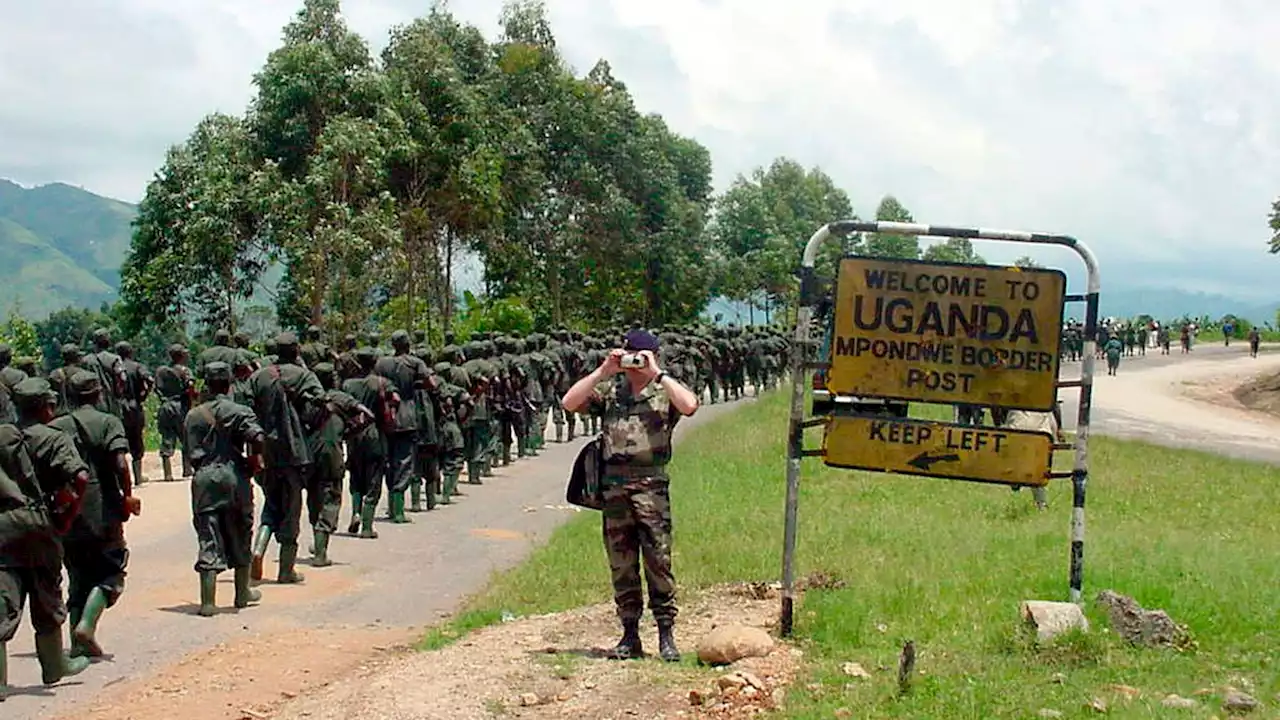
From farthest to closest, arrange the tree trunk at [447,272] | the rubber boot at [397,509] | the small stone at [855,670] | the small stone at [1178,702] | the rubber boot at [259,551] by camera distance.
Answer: the tree trunk at [447,272], the rubber boot at [397,509], the rubber boot at [259,551], the small stone at [855,670], the small stone at [1178,702]

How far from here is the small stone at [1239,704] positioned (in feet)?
20.1

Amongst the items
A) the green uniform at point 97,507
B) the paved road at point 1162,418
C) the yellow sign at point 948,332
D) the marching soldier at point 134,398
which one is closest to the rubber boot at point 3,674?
the green uniform at point 97,507

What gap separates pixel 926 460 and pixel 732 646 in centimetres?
144

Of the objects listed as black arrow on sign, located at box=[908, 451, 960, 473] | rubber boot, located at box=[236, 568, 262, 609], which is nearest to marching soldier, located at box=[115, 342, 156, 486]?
rubber boot, located at box=[236, 568, 262, 609]

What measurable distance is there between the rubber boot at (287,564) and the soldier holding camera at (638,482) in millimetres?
4343

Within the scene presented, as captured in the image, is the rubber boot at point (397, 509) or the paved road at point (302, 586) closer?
the paved road at point (302, 586)

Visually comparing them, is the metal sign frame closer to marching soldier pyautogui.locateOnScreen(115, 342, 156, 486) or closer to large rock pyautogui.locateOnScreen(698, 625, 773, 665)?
large rock pyautogui.locateOnScreen(698, 625, 773, 665)

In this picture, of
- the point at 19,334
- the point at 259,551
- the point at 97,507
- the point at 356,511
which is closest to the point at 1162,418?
the point at 356,511

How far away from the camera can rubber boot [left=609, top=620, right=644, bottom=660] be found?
7.44 metres

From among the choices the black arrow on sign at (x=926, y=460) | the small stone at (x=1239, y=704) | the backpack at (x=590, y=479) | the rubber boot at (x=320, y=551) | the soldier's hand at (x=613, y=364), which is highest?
the soldier's hand at (x=613, y=364)

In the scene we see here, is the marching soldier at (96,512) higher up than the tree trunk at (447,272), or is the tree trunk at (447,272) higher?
the tree trunk at (447,272)

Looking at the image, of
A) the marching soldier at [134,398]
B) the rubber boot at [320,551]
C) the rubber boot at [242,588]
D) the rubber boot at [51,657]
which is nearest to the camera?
the rubber boot at [51,657]

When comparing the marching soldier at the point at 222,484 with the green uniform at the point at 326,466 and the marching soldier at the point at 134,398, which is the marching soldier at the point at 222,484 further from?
the marching soldier at the point at 134,398

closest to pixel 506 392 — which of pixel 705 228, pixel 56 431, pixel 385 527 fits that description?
pixel 385 527
